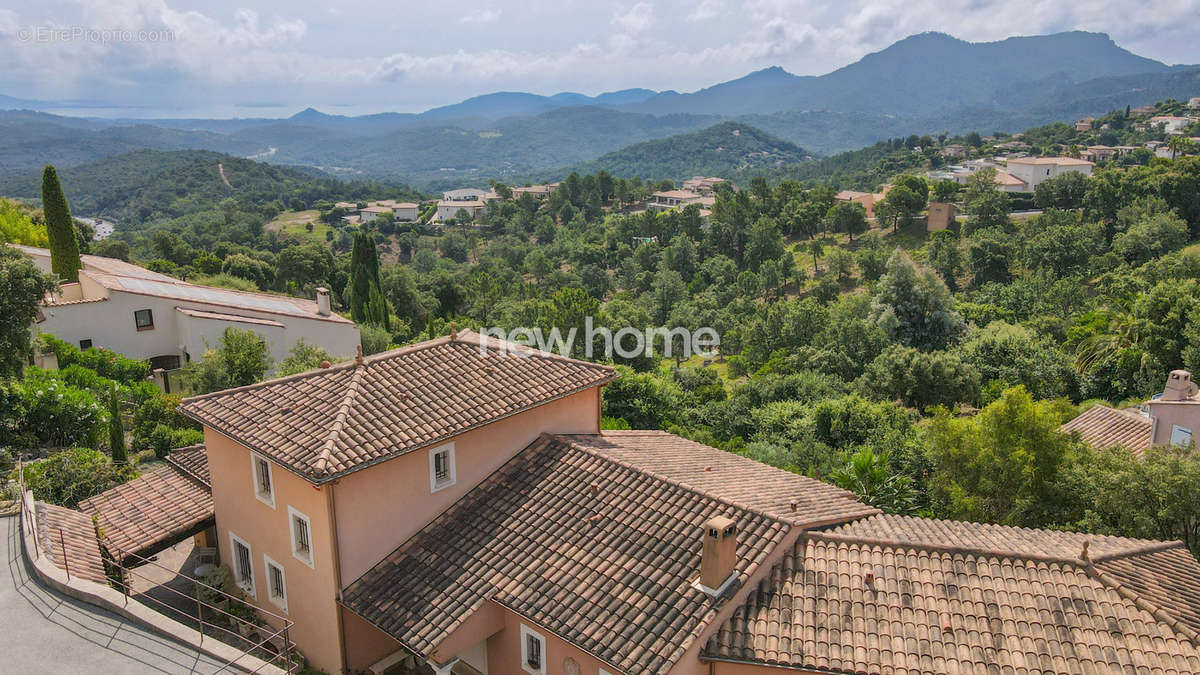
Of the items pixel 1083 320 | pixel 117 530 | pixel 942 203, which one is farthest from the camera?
pixel 942 203

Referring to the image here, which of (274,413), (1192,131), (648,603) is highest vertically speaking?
(1192,131)

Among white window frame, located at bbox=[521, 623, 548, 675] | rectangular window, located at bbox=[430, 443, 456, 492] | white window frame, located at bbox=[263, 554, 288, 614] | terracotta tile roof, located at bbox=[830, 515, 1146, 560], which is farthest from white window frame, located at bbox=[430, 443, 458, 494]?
terracotta tile roof, located at bbox=[830, 515, 1146, 560]

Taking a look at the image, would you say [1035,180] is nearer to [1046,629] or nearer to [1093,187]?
[1093,187]

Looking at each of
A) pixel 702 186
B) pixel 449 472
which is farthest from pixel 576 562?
pixel 702 186

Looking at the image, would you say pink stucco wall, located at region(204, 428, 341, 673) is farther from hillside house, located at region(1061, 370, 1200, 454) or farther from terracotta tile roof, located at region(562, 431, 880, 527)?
hillside house, located at region(1061, 370, 1200, 454)

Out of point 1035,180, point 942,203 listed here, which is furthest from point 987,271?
point 1035,180

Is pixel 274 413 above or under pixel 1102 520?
above
